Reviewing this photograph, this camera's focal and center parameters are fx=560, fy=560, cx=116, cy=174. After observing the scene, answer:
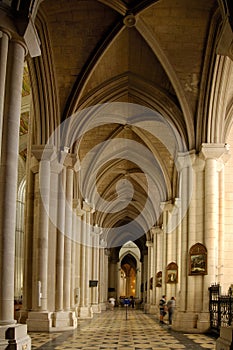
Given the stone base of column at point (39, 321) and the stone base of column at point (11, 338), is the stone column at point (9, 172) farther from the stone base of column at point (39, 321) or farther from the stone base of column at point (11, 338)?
the stone base of column at point (39, 321)

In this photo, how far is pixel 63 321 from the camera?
62.2 ft

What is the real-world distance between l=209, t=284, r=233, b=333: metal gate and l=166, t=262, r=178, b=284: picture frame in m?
8.68

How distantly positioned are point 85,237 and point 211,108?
13.8 m

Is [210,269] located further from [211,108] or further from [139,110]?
[139,110]

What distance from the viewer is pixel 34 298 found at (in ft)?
59.1

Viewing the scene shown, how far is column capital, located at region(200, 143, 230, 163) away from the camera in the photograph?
19797 mm

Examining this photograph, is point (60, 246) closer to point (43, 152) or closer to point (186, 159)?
point (43, 152)

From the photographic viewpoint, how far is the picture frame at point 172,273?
89.6ft

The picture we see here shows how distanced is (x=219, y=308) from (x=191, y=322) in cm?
233

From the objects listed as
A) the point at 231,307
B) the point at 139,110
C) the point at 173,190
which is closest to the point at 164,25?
the point at 139,110

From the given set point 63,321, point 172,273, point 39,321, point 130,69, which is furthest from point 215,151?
point 172,273

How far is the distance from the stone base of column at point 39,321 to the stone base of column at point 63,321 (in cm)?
31

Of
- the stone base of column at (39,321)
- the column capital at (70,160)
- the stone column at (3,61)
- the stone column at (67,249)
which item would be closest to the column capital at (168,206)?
the column capital at (70,160)

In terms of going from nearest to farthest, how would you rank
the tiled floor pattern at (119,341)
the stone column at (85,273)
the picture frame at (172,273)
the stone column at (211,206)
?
Result: the tiled floor pattern at (119,341) → the stone column at (211,206) → the picture frame at (172,273) → the stone column at (85,273)
